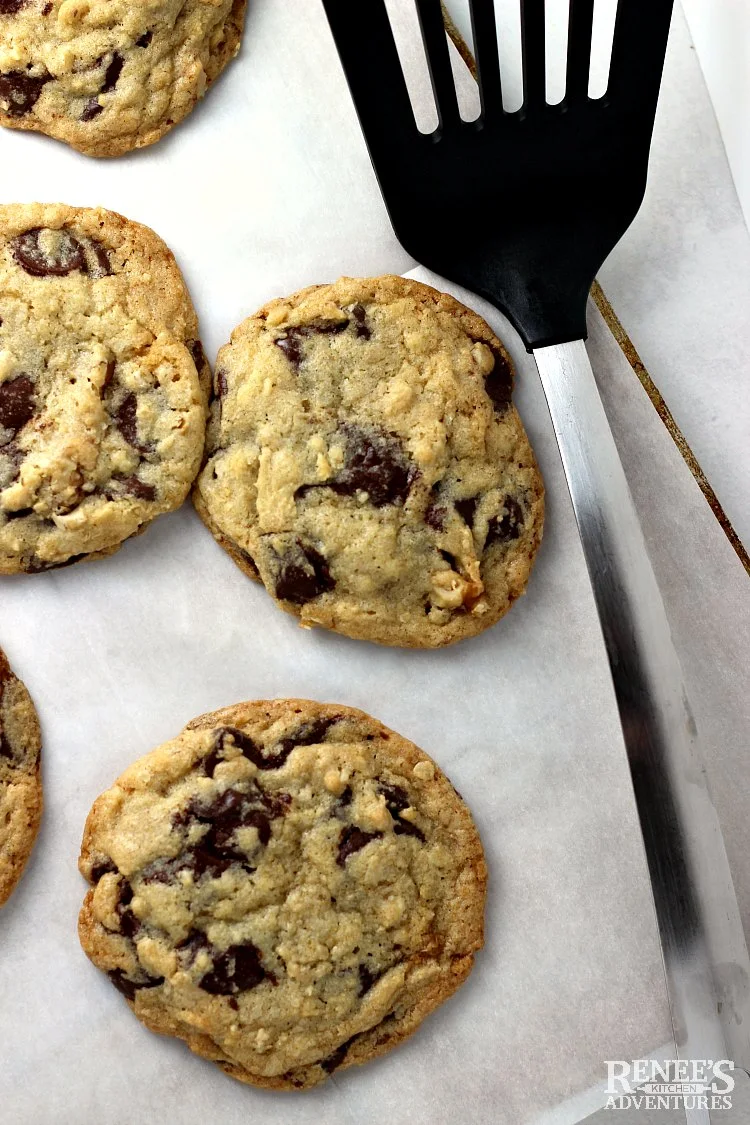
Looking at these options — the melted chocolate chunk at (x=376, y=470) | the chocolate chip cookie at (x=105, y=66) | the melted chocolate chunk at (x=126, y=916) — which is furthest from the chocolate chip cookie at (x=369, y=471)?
the melted chocolate chunk at (x=126, y=916)

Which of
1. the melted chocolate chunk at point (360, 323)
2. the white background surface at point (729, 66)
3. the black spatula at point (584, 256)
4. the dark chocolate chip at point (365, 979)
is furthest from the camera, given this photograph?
the white background surface at point (729, 66)

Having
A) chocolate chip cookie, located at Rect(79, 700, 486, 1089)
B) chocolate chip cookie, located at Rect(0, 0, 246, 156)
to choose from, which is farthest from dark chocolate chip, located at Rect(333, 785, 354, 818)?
chocolate chip cookie, located at Rect(0, 0, 246, 156)

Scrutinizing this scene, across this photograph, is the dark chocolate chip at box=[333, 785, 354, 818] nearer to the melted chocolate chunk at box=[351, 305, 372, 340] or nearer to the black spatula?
the black spatula

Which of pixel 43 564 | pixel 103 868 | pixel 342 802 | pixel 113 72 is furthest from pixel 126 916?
pixel 113 72

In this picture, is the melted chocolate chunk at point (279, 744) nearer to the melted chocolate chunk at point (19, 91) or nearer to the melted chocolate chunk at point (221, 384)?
the melted chocolate chunk at point (221, 384)

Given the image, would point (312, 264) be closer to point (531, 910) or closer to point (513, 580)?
point (513, 580)
